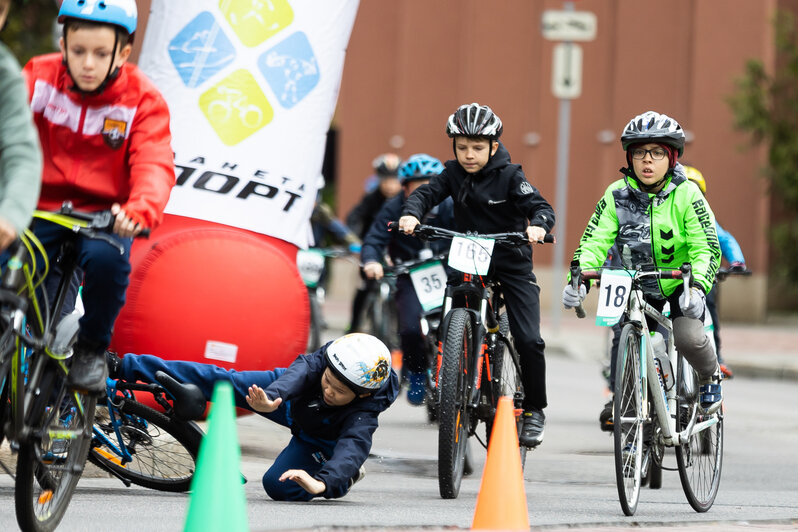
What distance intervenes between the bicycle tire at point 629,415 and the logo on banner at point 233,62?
2972 mm

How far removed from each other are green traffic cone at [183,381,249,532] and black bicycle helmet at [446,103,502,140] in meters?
3.32

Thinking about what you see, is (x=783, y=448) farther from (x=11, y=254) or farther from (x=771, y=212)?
(x=771, y=212)

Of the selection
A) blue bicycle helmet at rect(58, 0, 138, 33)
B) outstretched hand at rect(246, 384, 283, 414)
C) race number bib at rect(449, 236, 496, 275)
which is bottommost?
outstretched hand at rect(246, 384, 283, 414)

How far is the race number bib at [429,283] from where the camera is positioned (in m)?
9.74

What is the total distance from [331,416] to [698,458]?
1772mm

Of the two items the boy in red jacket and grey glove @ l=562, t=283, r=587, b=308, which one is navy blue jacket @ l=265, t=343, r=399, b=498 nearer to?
grey glove @ l=562, t=283, r=587, b=308

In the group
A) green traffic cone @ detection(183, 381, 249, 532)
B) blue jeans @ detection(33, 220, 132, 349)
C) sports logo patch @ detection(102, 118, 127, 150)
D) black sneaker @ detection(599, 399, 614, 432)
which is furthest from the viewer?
black sneaker @ detection(599, 399, 614, 432)

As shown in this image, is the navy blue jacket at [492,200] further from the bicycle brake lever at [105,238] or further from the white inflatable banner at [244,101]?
the bicycle brake lever at [105,238]

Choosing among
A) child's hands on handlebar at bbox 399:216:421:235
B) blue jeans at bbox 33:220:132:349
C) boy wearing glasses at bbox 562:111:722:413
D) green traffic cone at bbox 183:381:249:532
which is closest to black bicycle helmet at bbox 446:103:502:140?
child's hands on handlebar at bbox 399:216:421:235

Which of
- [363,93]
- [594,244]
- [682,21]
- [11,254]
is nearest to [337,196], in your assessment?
[363,93]

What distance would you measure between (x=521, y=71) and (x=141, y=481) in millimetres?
18621

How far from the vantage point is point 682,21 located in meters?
A: 23.6

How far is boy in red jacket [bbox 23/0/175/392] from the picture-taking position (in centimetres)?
536

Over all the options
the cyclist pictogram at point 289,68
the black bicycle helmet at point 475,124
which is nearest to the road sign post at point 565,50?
the cyclist pictogram at point 289,68
